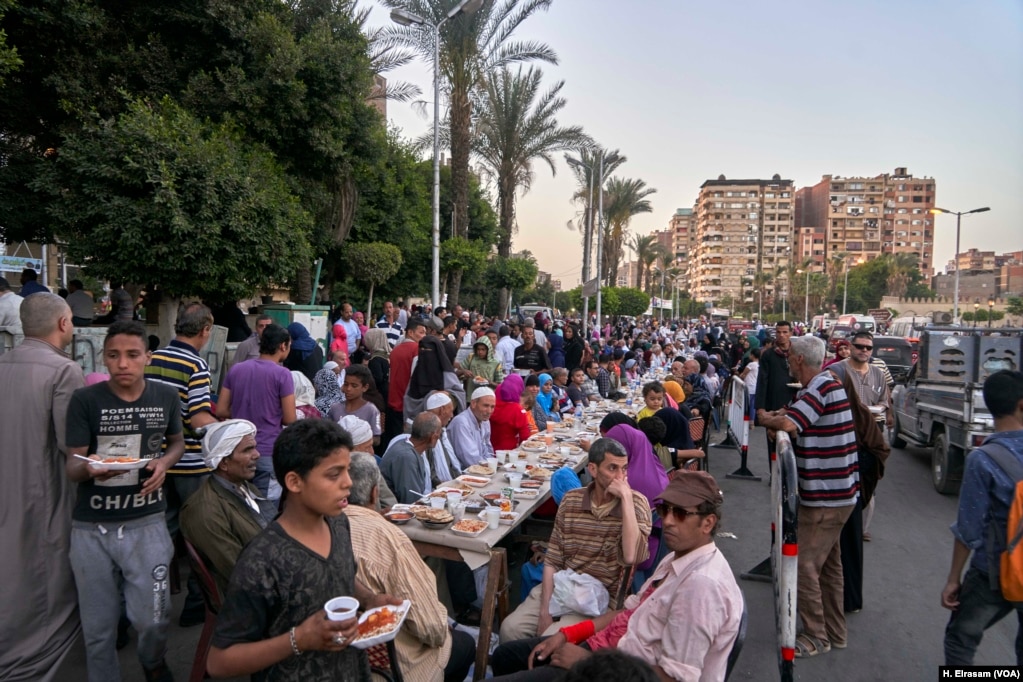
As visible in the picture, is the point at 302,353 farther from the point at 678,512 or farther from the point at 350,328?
the point at 678,512

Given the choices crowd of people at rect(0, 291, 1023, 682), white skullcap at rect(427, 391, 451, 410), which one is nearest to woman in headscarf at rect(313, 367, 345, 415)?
crowd of people at rect(0, 291, 1023, 682)

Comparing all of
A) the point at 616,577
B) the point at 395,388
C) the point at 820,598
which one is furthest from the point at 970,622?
the point at 395,388

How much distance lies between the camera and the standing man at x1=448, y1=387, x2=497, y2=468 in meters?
6.82

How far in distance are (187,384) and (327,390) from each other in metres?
2.91

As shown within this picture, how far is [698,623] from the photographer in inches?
106

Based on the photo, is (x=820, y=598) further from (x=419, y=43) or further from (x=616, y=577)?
(x=419, y=43)

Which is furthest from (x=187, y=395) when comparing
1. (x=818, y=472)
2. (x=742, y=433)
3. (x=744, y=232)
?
(x=744, y=232)

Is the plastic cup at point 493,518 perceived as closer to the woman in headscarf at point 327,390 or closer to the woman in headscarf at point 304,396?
the woman in headscarf at point 304,396

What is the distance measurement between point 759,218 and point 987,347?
125 m

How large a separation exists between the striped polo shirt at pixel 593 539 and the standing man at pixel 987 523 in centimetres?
167

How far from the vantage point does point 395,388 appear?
28.5 feet

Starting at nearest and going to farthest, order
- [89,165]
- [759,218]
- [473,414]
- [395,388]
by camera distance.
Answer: [473,414] → [395,388] → [89,165] → [759,218]

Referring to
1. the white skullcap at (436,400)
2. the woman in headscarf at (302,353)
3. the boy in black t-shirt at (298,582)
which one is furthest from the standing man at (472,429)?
the boy in black t-shirt at (298,582)

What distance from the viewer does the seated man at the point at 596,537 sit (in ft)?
12.8
